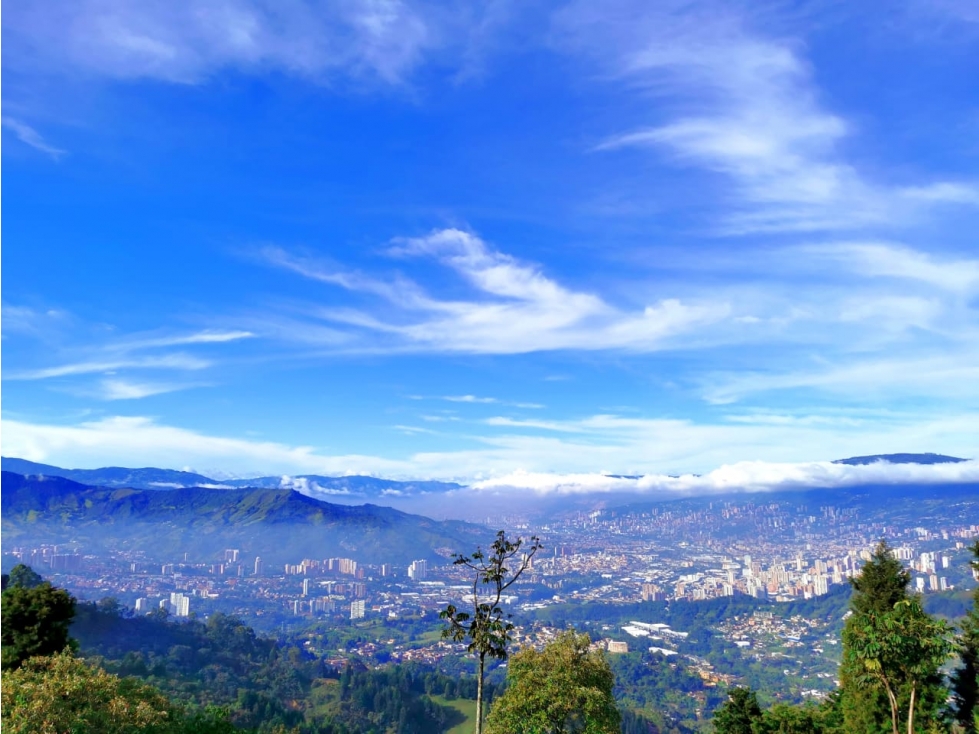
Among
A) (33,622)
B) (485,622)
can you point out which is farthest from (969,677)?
(33,622)

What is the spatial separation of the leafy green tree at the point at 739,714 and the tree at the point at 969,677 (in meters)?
9.75

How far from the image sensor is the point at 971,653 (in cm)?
3384

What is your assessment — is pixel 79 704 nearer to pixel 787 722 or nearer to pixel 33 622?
pixel 33 622

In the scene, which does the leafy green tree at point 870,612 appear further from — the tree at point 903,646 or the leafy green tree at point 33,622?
the leafy green tree at point 33,622

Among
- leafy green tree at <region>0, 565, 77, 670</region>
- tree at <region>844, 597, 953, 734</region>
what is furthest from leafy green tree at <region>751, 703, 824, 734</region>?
leafy green tree at <region>0, 565, 77, 670</region>

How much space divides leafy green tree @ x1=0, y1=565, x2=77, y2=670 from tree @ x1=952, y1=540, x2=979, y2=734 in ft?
141

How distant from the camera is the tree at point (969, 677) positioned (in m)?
32.8

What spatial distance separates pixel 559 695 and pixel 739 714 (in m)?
16.3

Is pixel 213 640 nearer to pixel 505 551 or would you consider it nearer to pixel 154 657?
pixel 154 657

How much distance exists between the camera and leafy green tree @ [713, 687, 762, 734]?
1524 inches

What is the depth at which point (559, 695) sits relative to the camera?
29.0 meters

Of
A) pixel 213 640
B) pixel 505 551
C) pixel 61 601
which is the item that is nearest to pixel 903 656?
pixel 505 551

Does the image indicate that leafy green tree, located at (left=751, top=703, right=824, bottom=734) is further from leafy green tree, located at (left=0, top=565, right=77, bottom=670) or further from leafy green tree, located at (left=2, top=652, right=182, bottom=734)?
leafy green tree, located at (left=0, top=565, right=77, bottom=670)

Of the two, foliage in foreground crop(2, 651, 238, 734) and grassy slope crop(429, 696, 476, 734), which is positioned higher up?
foliage in foreground crop(2, 651, 238, 734)
